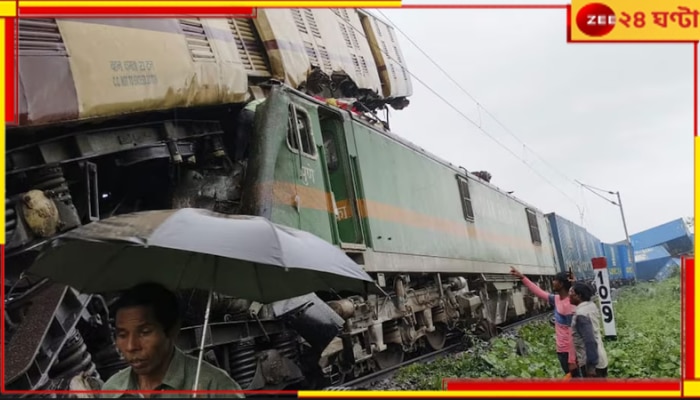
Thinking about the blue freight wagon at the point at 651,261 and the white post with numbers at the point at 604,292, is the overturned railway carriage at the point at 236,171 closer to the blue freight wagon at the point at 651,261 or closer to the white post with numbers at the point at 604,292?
the white post with numbers at the point at 604,292

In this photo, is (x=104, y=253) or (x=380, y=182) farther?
(x=380, y=182)

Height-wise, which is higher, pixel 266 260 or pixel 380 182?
pixel 380 182

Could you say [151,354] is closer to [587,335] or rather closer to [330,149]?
[587,335]

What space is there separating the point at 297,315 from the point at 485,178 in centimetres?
718

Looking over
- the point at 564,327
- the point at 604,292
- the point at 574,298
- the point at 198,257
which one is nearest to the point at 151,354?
the point at 198,257

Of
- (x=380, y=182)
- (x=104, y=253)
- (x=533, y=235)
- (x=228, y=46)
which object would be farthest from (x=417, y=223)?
(x=533, y=235)

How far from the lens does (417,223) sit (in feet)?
25.6

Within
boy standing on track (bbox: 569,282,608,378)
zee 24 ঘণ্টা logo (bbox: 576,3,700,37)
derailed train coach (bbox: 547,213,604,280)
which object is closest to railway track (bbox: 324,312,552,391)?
boy standing on track (bbox: 569,282,608,378)

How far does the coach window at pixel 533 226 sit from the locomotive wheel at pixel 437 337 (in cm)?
549

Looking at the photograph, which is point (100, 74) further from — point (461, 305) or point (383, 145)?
point (461, 305)

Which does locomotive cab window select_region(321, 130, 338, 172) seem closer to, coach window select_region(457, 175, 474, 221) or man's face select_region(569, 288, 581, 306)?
man's face select_region(569, 288, 581, 306)

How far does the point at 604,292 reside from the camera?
5.38 metres

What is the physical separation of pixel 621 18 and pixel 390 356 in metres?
5.94

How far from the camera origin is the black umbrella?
2572mm
